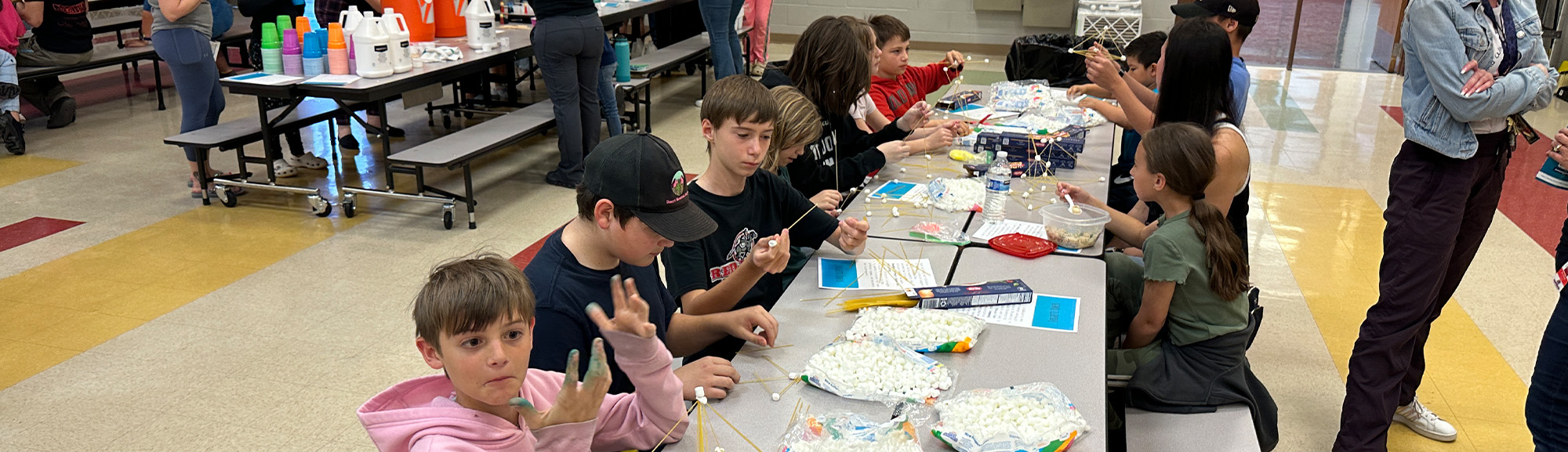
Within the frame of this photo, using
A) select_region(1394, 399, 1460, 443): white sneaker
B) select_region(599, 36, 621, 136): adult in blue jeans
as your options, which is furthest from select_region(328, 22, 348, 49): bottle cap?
select_region(1394, 399, 1460, 443): white sneaker

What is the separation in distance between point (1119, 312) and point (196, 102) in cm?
469

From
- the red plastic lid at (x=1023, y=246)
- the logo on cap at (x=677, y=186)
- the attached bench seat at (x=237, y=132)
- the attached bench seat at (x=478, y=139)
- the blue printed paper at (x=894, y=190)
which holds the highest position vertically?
the logo on cap at (x=677, y=186)

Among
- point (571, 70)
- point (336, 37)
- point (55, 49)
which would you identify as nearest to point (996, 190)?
point (571, 70)

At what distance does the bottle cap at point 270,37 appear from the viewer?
479 centimetres

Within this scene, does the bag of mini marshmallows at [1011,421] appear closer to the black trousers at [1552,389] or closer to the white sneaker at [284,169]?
the black trousers at [1552,389]

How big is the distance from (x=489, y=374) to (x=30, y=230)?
4533mm

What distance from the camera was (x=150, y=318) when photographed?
3820mm

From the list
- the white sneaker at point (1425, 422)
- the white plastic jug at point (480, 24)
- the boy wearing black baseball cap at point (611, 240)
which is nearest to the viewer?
the boy wearing black baseball cap at point (611, 240)

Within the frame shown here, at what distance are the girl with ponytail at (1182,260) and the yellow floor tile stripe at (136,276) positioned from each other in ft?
11.5

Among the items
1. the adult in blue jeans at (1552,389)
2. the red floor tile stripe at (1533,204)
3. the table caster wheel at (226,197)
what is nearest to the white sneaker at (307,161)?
the table caster wheel at (226,197)

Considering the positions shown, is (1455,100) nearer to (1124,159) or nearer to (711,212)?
(1124,159)

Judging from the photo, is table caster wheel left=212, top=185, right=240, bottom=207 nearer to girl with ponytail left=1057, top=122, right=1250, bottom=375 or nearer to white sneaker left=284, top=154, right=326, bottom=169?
white sneaker left=284, top=154, right=326, bottom=169

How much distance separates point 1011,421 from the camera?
179 centimetres

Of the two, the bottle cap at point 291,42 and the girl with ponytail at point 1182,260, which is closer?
the girl with ponytail at point 1182,260
